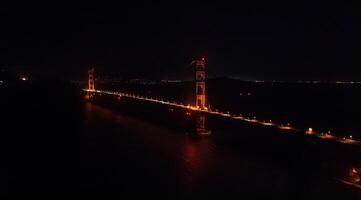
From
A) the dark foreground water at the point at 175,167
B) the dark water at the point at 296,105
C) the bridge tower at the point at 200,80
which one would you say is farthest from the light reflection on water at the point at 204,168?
the dark water at the point at 296,105

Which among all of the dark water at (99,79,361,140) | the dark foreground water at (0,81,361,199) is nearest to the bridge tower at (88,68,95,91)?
the dark water at (99,79,361,140)

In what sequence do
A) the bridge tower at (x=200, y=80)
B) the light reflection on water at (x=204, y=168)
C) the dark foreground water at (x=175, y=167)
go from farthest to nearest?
the bridge tower at (x=200, y=80)
the light reflection on water at (x=204, y=168)
the dark foreground water at (x=175, y=167)

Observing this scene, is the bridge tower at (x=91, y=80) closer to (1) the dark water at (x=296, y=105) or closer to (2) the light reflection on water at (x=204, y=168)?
(1) the dark water at (x=296, y=105)

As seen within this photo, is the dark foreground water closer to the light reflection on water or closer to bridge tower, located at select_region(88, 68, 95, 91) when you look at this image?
the light reflection on water

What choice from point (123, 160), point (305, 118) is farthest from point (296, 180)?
point (305, 118)

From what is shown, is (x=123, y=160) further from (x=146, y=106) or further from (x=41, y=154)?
(x=146, y=106)

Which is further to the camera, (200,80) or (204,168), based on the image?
(200,80)

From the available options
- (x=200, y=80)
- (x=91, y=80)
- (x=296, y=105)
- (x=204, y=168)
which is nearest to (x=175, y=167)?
(x=204, y=168)

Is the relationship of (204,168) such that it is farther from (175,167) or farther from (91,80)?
(91,80)

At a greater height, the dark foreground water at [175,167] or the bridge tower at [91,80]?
the bridge tower at [91,80]
